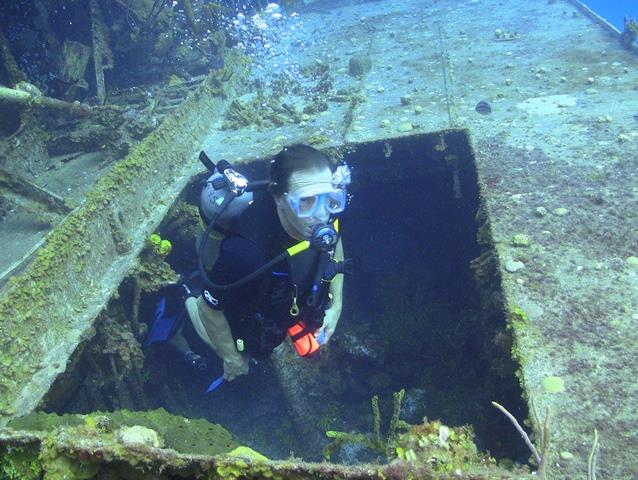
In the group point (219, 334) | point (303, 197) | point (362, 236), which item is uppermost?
point (303, 197)

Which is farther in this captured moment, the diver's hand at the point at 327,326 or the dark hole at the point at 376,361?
the dark hole at the point at 376,361

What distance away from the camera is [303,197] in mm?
2957

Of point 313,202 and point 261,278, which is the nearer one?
point 313,202

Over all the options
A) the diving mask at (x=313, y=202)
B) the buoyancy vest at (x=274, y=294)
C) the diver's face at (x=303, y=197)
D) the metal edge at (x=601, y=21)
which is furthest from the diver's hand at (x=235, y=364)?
the metal edge at (x=601, y=21)

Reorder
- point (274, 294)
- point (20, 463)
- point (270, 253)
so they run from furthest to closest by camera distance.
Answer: point (274, 294)
point (270, 253)
point (20, 463)

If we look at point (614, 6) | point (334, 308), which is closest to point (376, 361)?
point (334, 308)

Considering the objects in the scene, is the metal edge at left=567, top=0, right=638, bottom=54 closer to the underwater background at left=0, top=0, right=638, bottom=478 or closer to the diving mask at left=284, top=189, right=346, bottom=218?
the underwater background at left=0, top=0, right=638, bottom=478

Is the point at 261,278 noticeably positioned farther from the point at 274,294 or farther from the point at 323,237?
the point at 323,237

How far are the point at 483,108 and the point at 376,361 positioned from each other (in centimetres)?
346

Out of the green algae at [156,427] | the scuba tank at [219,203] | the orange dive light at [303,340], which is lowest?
the orange dive light at [303,340]

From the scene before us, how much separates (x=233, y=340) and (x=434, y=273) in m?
4.10

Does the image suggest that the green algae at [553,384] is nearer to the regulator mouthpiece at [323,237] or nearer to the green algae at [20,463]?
the regulator mouthpiece at [323,237]

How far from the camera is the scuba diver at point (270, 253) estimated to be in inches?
118

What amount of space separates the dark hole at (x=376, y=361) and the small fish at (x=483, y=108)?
52cm
